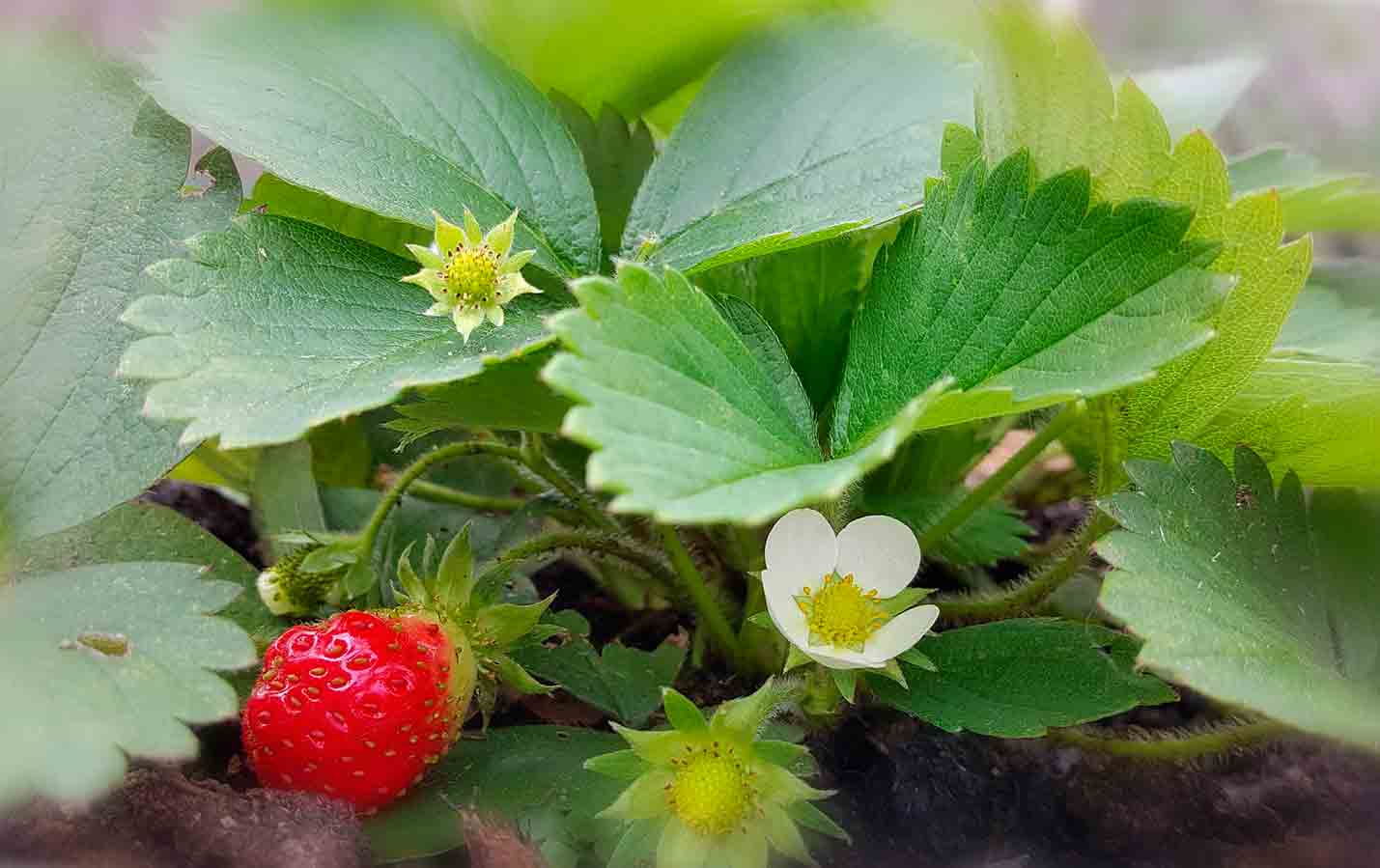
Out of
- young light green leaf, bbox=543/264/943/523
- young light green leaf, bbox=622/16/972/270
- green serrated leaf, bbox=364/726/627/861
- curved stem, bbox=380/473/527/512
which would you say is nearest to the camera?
young light green leaf, bbox=543/264/943/523

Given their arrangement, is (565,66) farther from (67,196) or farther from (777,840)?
(777,840)

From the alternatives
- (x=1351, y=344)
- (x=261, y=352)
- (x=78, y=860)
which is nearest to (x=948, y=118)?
(x=1351, y=344)

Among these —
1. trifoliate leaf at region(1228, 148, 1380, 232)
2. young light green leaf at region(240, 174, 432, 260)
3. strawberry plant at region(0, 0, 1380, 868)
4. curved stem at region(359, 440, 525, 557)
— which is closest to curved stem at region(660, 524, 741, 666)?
strawberry plant at region(0, 0, 1380, 868)

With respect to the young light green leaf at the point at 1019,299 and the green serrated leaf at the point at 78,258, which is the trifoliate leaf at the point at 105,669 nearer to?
the green serrated leaf at the point at 78,258

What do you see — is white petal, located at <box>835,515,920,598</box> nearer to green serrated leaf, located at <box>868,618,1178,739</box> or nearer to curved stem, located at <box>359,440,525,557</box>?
green serrated leaf, located at <box>868,618,1178,739</box>

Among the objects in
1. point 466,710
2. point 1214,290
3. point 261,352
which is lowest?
point 466,710

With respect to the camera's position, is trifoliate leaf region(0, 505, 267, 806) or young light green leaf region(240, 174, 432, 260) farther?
young light green leaf region(240, 174, 432, 260)
